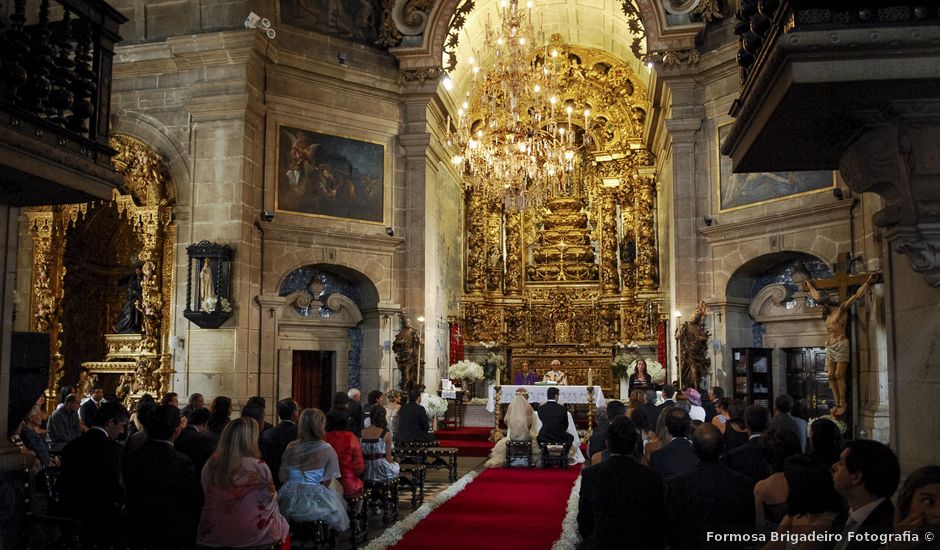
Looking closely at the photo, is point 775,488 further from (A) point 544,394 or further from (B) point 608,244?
(B) point 608,244

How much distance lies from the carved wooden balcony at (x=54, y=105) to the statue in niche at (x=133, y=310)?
9.85 metres

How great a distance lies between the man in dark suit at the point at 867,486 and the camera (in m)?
3.17

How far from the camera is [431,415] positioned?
1673cm

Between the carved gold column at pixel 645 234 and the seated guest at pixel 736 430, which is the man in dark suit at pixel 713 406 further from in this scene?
the carved gold column at pixel 645 234

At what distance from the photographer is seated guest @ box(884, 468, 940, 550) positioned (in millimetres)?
2809

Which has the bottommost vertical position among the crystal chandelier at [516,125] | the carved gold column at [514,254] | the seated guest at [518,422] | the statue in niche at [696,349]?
the seated guest at [518,422]

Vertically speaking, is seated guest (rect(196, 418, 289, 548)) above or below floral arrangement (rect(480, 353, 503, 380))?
below

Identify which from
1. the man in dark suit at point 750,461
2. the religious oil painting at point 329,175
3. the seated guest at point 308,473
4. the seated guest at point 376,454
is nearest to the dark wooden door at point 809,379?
the religious oil painting at point 329,175

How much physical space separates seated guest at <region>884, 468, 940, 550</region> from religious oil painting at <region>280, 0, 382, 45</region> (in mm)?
16003

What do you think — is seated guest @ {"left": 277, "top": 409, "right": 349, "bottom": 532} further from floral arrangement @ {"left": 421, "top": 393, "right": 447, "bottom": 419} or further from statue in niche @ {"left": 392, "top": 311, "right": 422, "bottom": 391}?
statue in niche @ {"left": 392, "top": 311, "right": 422, "bottom": 391}

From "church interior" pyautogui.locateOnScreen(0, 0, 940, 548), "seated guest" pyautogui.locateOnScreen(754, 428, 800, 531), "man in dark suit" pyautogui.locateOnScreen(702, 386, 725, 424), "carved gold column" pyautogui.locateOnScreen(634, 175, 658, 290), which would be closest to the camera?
"seated guest" pyautogui.locateOnScreen(754, 428, 800, 531)

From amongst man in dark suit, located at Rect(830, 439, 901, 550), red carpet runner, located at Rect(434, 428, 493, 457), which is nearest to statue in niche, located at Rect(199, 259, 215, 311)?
red carpet runner, located at Rect(434, 428, 493, 457)

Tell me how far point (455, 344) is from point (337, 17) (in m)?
8.66

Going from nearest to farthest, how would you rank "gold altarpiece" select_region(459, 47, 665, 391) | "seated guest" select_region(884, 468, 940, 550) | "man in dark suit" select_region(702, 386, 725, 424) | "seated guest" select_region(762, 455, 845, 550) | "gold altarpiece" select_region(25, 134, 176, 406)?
"seated guest" select_region(884, 468, 940, 550) → "seated guest" select_region(762, 455, 845, 550) → "man in dark suit" select_region(702, 386, 725, 424) → "gold altarpiece" select_region(25, 134, 176, 406) → "gold altarpiece" select_region(459, 47, 665, 391)
